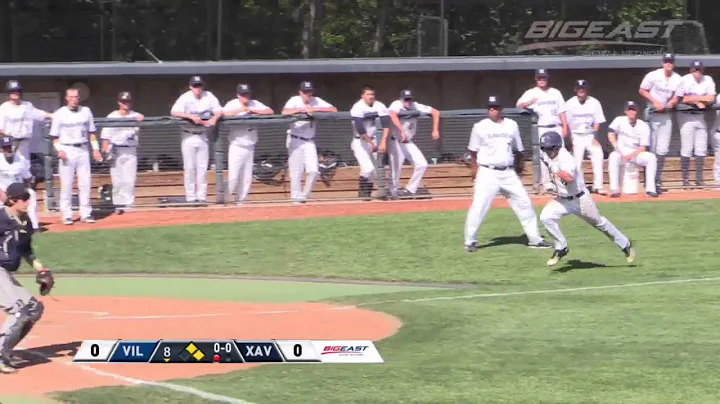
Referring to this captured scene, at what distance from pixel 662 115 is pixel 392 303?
8.80 m

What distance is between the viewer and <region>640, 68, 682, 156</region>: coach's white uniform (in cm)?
1956

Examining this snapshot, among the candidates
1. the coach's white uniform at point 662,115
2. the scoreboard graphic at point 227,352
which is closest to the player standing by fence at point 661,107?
the coach's white uniform at point 662,115

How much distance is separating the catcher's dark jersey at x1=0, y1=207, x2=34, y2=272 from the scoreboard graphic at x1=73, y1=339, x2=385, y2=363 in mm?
1062

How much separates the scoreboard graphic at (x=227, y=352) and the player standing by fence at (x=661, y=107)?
35.7ft

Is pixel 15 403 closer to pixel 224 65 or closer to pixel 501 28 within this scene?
pixel 224 65

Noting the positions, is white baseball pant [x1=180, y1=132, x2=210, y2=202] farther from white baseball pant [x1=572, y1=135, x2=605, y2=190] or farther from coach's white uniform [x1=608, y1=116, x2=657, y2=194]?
coach's white uniform [x1=608, y1=116, x2=657, y2=194]

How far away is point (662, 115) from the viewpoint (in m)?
19.7

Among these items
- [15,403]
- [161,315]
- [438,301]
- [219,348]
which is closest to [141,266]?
[161,315]

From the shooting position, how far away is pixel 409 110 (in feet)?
63.0

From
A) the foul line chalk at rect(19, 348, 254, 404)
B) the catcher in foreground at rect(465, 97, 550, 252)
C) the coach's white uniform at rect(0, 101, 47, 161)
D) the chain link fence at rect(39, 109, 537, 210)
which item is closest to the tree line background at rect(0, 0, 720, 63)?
the chain link fence at rect(39, 109, 537, 210)

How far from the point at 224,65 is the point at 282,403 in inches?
560

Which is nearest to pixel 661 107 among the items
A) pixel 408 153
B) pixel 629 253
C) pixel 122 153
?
pixel 408 153

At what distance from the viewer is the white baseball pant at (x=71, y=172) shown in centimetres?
1733

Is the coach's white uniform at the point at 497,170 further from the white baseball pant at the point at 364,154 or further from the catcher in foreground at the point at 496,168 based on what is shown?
the white baseball pant at the point at 364,154
